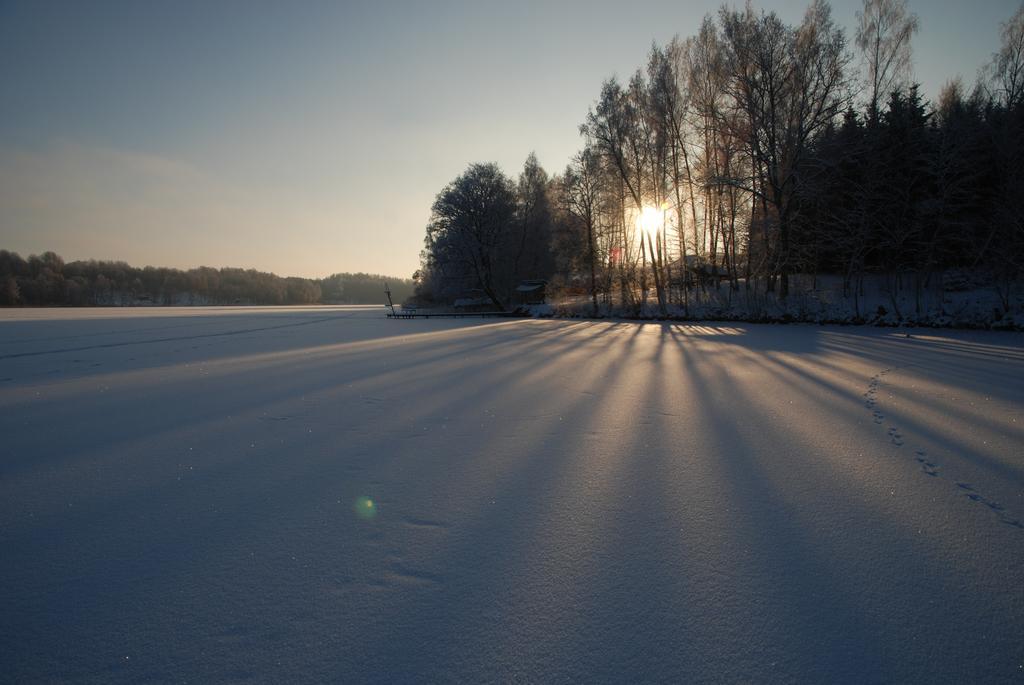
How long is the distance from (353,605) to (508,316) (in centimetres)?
2419

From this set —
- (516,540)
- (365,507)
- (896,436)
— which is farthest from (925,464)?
(365,507)

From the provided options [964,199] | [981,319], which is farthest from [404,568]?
[964,199]

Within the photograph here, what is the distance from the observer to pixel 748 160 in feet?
50.7

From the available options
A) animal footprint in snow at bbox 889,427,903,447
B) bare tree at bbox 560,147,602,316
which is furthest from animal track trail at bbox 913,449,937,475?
bare tree at bbox 560,147,602,316

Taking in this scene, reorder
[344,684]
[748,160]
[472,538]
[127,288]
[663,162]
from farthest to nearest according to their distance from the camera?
[127,288] → [663,162] → [748,160] → [472,538] → [344,684]

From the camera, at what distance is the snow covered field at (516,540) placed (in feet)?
4.52

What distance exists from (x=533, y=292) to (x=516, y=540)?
27930 mm

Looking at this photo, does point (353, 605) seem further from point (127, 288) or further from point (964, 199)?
point (127, 288)

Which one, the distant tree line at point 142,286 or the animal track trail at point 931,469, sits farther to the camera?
the distant tree line at point 142,286

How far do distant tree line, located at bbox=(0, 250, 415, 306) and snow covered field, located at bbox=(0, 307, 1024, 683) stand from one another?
6873 cm

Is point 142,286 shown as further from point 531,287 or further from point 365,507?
point 365,507

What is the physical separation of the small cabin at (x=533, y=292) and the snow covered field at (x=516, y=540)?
2439cm

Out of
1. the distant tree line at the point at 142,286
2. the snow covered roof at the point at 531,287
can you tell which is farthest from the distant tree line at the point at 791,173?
the distant tree line at the point at 142,286

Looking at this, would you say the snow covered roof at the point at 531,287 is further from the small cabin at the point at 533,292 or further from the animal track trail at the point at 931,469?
the animal track trail at the point at 931,469
